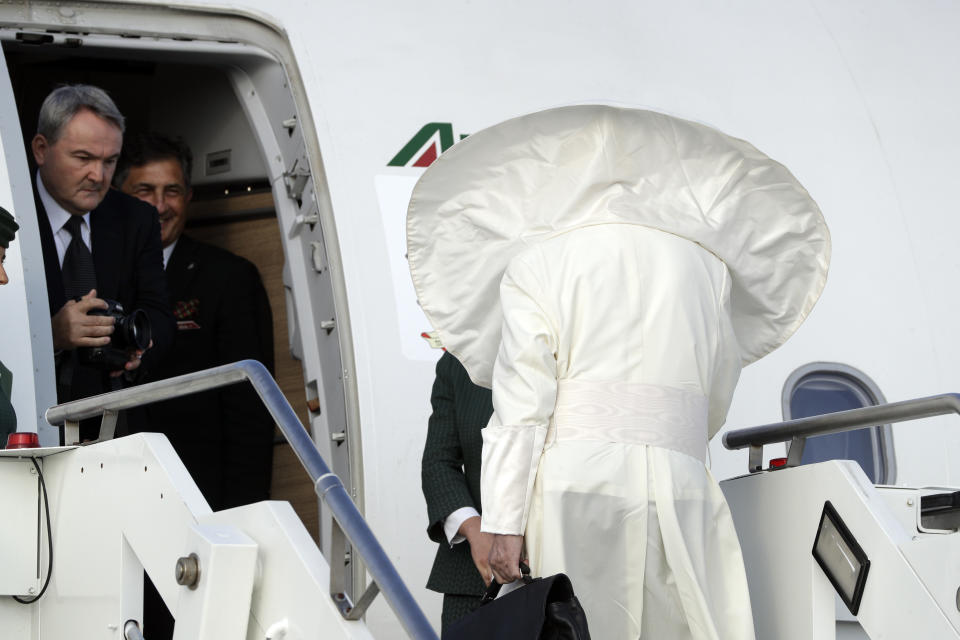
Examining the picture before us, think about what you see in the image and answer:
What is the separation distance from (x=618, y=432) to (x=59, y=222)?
97.7 inches

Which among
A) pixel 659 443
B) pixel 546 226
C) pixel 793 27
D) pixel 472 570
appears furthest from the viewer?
pixel 793 27

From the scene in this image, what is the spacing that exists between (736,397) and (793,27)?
1.93 meters

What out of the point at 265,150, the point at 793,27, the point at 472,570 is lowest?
the point at 472,570

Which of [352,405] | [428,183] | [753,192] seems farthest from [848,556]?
[352,405]

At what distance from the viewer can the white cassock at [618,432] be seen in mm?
3129

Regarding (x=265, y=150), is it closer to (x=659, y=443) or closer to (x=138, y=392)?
(x=138, y=392)

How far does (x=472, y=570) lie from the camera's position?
12.5ft

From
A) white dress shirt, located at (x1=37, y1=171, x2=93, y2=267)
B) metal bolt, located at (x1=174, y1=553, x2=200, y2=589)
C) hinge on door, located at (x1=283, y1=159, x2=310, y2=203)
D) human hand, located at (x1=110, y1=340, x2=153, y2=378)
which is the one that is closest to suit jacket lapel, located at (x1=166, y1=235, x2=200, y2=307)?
hinge on door, located at (x1=283, y1=159, x2=310, y2=203)

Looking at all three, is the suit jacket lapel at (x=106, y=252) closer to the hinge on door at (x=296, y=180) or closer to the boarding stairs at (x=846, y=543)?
the hinge on door at (x=296, y=180)

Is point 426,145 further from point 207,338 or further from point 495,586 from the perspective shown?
point 495,586

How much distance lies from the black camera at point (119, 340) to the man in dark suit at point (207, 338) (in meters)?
0.85

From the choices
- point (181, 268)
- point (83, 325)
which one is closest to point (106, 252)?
point (83, 325)

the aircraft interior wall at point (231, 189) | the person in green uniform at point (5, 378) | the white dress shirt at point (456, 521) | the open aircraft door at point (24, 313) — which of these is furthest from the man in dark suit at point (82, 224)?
the aircraft interior wall at point (231, 189)

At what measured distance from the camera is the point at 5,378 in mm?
3965
